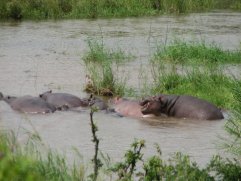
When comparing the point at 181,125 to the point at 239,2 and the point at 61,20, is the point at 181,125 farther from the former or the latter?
the point at 239,2

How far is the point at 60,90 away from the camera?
1061 centimetres

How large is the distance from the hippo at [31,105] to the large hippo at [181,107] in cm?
134

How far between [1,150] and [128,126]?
5.47m

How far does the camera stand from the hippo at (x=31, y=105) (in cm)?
867

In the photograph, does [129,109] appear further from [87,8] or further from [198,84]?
[87,8]

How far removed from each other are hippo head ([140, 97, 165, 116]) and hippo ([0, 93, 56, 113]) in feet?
4.31

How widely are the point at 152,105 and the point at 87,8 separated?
15.7 meters

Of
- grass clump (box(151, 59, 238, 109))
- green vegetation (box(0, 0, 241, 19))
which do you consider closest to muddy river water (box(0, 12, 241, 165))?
grass clump (box(151, 59, 238, 109))

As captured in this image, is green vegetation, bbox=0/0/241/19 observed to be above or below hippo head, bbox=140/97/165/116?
below

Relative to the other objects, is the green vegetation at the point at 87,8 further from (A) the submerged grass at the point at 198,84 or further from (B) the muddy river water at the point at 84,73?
(A) the submerged grass at the point at 198,84

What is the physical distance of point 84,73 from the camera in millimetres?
12062

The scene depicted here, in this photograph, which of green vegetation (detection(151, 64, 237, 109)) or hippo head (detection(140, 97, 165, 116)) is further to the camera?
green vegetation (detection(151, 64, 237, 109))

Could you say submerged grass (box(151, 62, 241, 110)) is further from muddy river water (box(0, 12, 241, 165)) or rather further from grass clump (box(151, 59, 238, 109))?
muddy river water (box(0, 12, 241, 165))

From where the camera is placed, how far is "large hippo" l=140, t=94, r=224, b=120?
8.33 m
